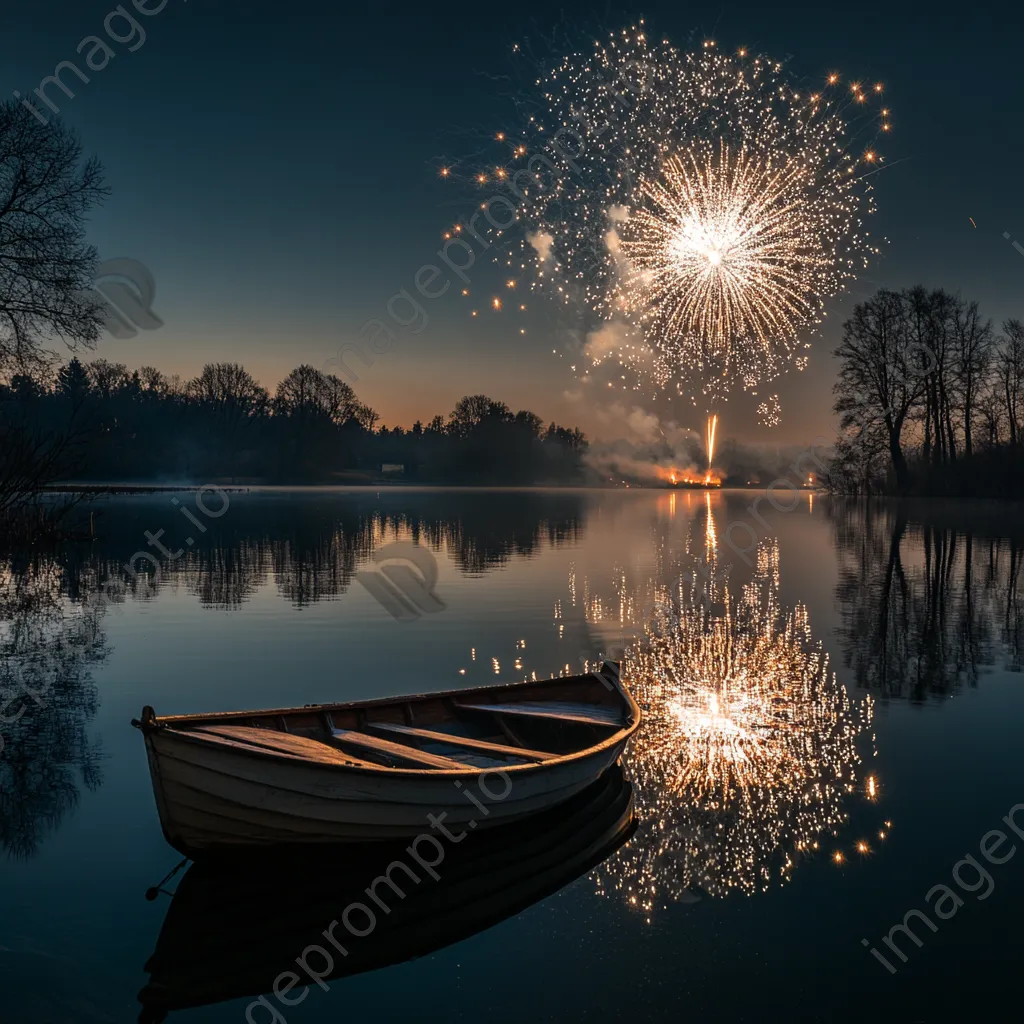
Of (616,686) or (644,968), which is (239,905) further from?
(616,686)

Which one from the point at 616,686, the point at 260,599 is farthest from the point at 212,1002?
the point at 260,599

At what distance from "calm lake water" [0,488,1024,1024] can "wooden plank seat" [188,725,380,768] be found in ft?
3.44

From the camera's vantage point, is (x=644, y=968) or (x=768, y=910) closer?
(x=644, y=968)

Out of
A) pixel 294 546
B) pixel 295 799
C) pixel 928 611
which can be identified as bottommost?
A: pixel 928 611

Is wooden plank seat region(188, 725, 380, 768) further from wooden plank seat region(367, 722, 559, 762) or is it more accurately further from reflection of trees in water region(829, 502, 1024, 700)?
reflection of trees in water region(829, 502, 1024, 700)

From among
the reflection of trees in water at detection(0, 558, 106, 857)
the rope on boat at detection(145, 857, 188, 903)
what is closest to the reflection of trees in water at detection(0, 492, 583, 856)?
the reflection of trees in water at detection(0, 558, 106, 857)

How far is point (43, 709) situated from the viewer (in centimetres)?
1398

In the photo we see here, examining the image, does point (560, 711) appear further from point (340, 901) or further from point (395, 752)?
point (340, 901)

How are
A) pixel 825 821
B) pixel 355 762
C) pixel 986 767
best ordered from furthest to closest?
pixel 986 767, pixel 825 821, pixel 355 762

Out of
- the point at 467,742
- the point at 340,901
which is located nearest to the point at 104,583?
the point at 467,742

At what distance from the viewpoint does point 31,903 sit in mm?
8000

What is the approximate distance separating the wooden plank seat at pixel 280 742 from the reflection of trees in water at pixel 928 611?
10.2 metres

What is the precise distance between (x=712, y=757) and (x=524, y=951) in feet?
16.8

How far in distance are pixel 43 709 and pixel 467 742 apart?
23.7 ft
